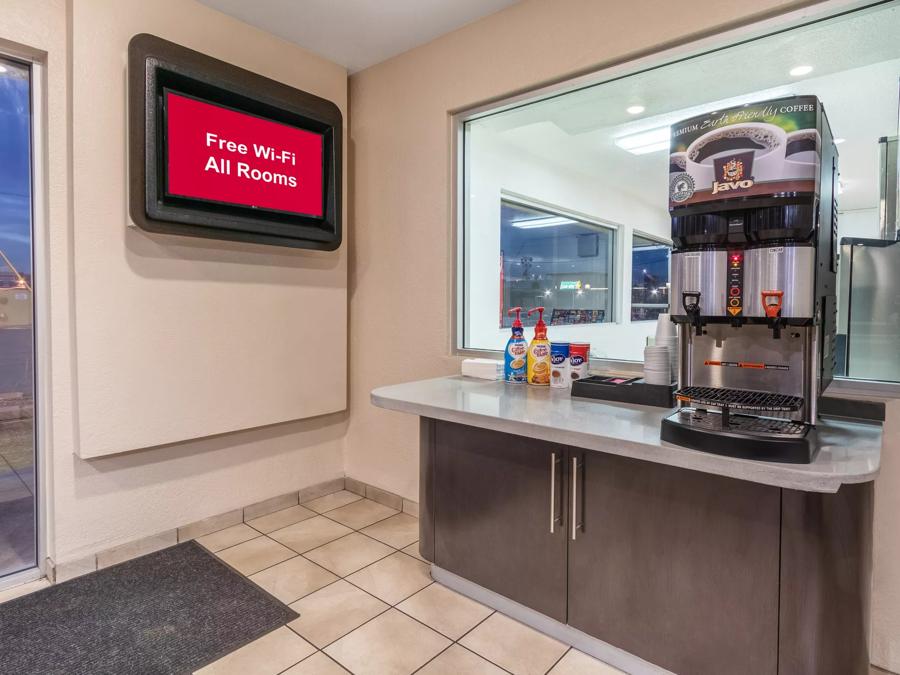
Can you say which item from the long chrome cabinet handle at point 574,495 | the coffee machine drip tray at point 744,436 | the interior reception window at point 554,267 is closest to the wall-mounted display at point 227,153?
the interior reception window at point 554,267

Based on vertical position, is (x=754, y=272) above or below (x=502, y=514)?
above

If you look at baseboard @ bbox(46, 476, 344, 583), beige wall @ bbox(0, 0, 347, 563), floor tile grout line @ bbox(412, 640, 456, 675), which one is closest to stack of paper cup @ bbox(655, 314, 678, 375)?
floor tile grout line @ bbox(412, 640, 456, 675)

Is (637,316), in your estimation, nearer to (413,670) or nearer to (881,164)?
(881,164)

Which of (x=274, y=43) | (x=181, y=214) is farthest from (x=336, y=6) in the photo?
(x=181, y=214)

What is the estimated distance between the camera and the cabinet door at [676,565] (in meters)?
1.46

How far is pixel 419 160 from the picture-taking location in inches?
120

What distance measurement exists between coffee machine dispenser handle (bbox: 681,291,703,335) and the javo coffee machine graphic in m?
0.26

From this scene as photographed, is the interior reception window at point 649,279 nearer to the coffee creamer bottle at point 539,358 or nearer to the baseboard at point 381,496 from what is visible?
the coffee creamer bottle at point 539,358

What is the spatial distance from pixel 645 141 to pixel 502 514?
8.45 feet

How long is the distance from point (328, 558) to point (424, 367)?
1132mm

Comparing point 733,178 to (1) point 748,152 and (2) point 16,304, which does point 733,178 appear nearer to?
(1) point 748,152

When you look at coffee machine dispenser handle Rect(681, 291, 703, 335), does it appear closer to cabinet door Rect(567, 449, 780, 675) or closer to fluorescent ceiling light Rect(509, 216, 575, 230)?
cabinet door Rect(567, 449, 780, 675)

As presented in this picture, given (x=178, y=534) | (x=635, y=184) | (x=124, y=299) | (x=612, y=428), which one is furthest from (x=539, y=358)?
(x=635, y=184)

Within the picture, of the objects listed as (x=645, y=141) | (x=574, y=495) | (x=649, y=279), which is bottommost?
(x=574, y=495)
